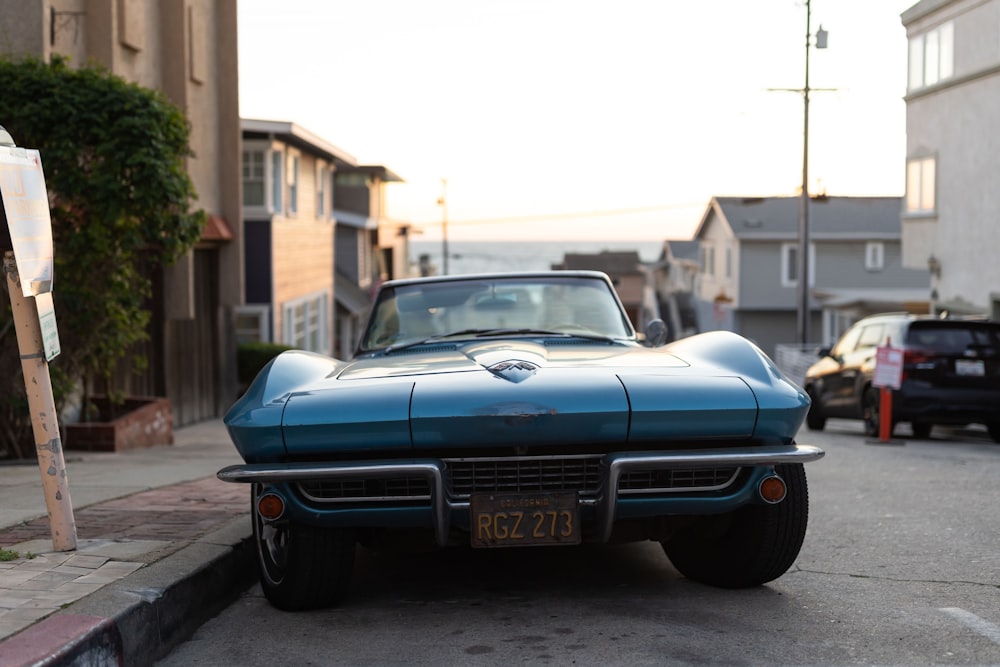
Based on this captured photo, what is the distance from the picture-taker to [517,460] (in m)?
4.79

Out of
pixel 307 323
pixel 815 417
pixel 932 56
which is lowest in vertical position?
pixel 815 417

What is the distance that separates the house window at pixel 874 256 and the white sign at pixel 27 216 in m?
45.0

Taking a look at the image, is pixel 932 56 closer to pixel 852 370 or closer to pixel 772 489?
pixel 852 370

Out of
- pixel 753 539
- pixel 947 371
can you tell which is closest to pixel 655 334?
pixel 753 539

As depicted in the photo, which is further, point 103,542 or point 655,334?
point 655,334

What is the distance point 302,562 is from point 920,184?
2340 cm

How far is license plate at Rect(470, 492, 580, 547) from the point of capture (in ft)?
15.4

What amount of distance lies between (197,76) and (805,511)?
48.8 feet

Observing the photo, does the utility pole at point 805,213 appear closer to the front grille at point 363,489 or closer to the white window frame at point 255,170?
the white window frame at point 255,170

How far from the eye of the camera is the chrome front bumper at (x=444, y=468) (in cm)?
461

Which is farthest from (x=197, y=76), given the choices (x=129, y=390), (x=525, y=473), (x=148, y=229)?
(x=525, y=473)

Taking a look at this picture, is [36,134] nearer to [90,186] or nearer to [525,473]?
[90,186]

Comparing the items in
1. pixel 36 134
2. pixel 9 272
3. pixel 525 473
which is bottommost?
pixel 525 473

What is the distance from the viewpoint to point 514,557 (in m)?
6.19
